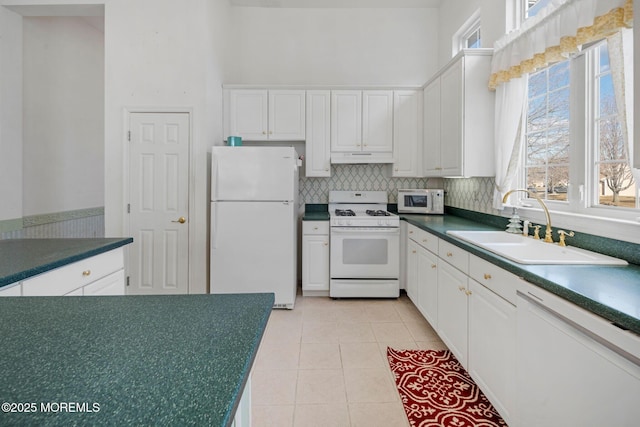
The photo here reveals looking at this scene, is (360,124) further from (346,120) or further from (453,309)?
(453,309)

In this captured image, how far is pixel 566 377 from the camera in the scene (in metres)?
1.21

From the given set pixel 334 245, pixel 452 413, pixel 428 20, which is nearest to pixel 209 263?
pixel 334 245

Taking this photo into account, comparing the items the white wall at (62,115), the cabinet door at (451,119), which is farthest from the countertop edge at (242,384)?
the white wall at (62,115)

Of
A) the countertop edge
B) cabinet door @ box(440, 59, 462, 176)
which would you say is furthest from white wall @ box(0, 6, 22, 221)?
cabinet door @ box(440, 59, 462, 176)

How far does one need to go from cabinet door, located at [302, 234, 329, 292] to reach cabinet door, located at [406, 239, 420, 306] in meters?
0.89

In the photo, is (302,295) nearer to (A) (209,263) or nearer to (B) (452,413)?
(A) (209,263)

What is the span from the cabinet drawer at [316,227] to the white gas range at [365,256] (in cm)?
10

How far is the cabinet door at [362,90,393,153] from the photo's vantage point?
3.87m

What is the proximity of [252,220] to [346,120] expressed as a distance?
1.66 m

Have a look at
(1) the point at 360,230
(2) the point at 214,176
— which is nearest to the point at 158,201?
(2) the point at 214,176

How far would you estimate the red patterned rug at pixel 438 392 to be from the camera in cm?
179

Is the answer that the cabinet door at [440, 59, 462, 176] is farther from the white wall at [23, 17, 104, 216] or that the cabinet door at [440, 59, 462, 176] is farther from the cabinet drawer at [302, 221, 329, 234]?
the white wall at [23, 17, 104, 216]

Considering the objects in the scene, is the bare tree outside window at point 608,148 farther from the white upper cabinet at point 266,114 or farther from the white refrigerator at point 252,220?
the white upper cabinet at point 266,114

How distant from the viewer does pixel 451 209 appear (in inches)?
151
